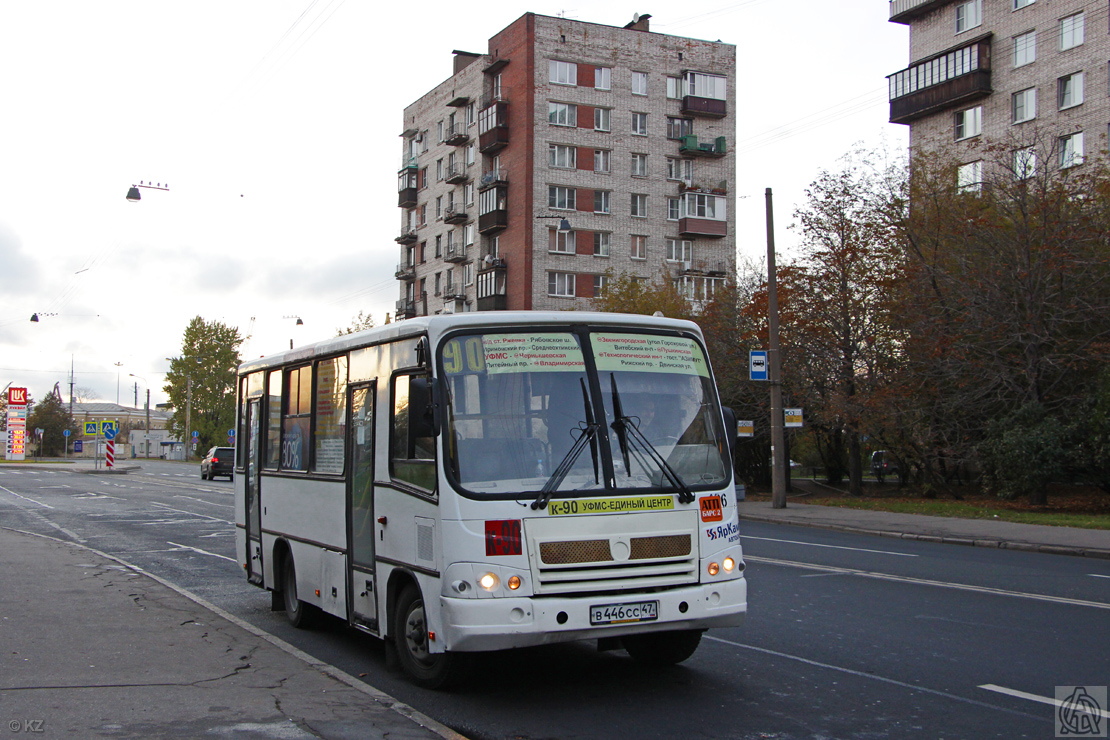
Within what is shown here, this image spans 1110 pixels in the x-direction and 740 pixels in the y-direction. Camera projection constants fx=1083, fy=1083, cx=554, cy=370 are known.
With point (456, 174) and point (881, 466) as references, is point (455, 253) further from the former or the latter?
point (881, 466)

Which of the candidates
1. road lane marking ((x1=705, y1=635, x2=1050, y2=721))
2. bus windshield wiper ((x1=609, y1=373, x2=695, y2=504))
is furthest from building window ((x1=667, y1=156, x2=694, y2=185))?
bus windshield wiper ((x1=609, y1=373, x2=695, y2=504))

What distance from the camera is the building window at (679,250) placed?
64.8 m

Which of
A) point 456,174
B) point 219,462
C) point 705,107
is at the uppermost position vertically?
point 705,107

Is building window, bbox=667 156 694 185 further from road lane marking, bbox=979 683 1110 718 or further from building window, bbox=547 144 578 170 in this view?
road lane marking, bbox=979 683 1110 718

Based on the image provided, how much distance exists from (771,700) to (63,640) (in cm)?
575

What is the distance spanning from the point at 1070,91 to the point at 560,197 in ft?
89.2

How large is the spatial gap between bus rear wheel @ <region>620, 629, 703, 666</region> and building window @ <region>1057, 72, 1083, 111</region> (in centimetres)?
4321

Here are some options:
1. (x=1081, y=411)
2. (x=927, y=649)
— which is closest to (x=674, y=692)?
(x=927, y=649)

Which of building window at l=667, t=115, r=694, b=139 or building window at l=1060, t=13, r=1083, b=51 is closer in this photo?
building window at l=1060, t=13, r=1083, b=51

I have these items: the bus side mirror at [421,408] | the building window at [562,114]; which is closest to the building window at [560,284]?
the building window at [562,114]

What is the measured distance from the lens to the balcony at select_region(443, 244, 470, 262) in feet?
221

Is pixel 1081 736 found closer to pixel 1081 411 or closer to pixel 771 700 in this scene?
pixel 771 700

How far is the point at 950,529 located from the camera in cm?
2075

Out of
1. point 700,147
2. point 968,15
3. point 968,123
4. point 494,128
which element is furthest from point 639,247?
point 968,15
